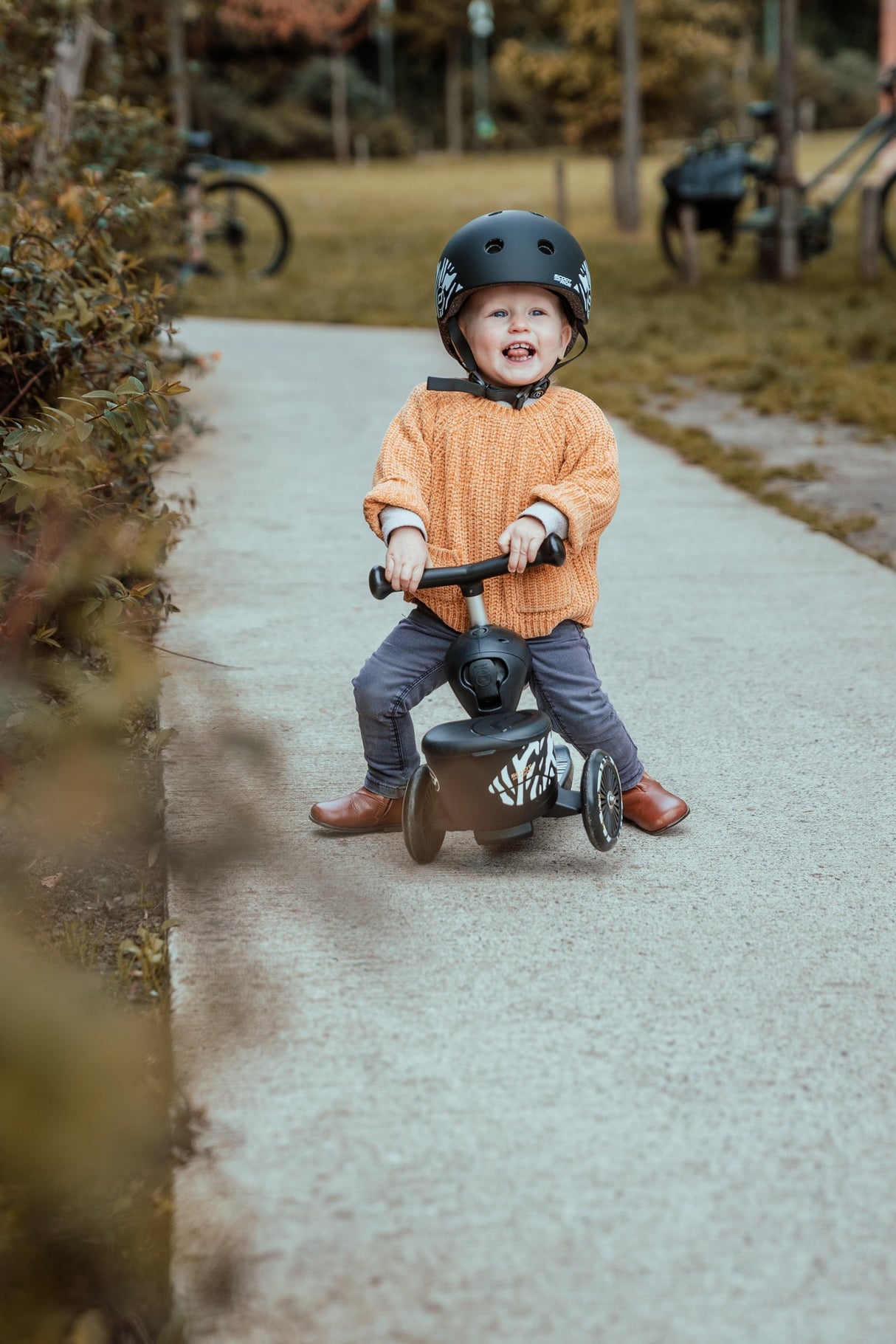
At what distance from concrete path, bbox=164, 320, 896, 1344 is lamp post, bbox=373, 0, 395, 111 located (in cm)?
4841

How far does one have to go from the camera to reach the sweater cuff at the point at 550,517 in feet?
8.20

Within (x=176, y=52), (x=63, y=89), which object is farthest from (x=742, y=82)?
(x=63, y=89)

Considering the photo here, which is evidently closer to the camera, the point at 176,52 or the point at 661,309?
the point at 661,309

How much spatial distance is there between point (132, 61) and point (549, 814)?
→ 578 centimetres

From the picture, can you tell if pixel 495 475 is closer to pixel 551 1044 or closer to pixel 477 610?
pixel 477 610

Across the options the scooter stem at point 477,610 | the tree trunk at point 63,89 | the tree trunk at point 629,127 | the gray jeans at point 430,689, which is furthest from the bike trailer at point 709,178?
the scooter stem at point 477,610

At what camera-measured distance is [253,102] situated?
43.7 m

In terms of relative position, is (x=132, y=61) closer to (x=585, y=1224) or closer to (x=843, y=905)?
(x=843, y=905)

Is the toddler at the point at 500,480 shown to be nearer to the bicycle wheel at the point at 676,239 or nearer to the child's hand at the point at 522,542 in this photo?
the child's hand at the point at 522,542

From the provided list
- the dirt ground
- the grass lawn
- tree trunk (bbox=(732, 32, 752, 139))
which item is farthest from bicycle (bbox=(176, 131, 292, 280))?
tree trunk (bbox=(732, 32, 752, 139))

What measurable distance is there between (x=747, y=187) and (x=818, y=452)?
666cm

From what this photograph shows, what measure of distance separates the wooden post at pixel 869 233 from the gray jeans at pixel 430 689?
29.5 feet

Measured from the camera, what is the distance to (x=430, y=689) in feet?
9.05

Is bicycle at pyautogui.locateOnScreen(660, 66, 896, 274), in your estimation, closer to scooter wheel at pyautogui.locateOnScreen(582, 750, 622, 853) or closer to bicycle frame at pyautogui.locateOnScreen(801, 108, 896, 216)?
bicycle frame at pyautogui.locateOnScreen(801, 108, 896, 216)
